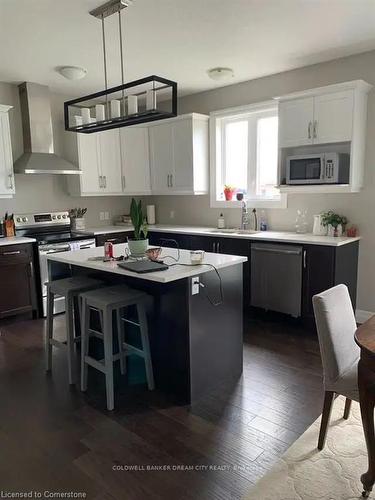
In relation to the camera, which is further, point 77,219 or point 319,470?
point 77,219

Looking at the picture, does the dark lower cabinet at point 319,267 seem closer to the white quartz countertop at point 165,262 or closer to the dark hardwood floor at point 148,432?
the dark hardwood floor at point 148,432

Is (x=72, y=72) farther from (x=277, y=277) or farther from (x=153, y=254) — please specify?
(x=277, y=277)

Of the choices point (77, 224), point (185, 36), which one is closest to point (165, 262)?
point (185, 36)

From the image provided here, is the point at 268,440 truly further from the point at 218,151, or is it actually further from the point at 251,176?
the point at 218,151

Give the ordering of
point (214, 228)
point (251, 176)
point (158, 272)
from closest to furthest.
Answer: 1. point (158, 272)
2. point (251, 176)
3. point (214, 228)

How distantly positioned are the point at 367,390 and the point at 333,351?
27 cm

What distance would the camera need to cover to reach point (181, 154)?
16.3ft

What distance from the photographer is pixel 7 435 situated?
7.29ft

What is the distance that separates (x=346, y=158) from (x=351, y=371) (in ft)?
8.19

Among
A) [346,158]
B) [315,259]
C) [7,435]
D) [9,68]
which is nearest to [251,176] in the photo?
[346,158]

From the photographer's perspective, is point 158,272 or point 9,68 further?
point 9,68

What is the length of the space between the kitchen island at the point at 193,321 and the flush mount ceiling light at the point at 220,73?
7.35ft

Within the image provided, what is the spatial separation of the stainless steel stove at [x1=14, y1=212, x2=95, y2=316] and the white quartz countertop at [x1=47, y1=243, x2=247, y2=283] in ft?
3.61

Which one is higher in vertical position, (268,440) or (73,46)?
(73,46)
